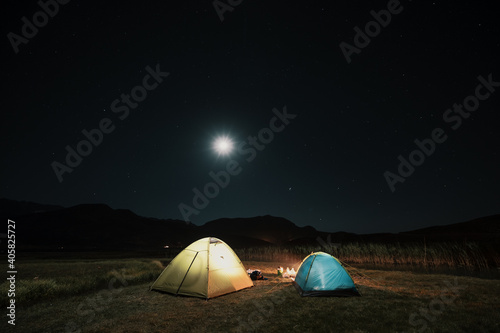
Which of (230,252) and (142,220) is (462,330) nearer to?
(230,252)

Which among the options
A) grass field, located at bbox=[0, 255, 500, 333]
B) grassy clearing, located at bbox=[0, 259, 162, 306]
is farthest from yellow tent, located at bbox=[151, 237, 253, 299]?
grassy clearing, located at bbox=[0, 259, 162, 306]

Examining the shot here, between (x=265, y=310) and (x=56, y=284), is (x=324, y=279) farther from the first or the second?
(x=56, y=284)

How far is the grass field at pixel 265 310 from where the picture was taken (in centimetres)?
602

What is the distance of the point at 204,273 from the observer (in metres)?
8.91

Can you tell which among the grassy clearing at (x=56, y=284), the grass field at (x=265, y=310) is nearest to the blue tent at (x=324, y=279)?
the grass field at (x=265, y=310)

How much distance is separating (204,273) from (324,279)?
419 centimetres

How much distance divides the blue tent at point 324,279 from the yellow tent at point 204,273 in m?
2.44

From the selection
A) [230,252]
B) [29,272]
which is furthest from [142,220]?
[230,252]

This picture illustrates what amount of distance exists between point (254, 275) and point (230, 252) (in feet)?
8.40

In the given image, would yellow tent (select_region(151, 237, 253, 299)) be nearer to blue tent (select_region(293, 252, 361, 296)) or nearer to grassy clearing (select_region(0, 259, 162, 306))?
blue tent (select_region(293, 252, 361, 296))

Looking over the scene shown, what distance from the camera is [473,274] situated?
13.5 metres

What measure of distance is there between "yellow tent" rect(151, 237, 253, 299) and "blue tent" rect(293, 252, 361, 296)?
244 cm

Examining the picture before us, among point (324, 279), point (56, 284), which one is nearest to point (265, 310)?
point (324, 279)

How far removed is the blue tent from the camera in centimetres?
856
